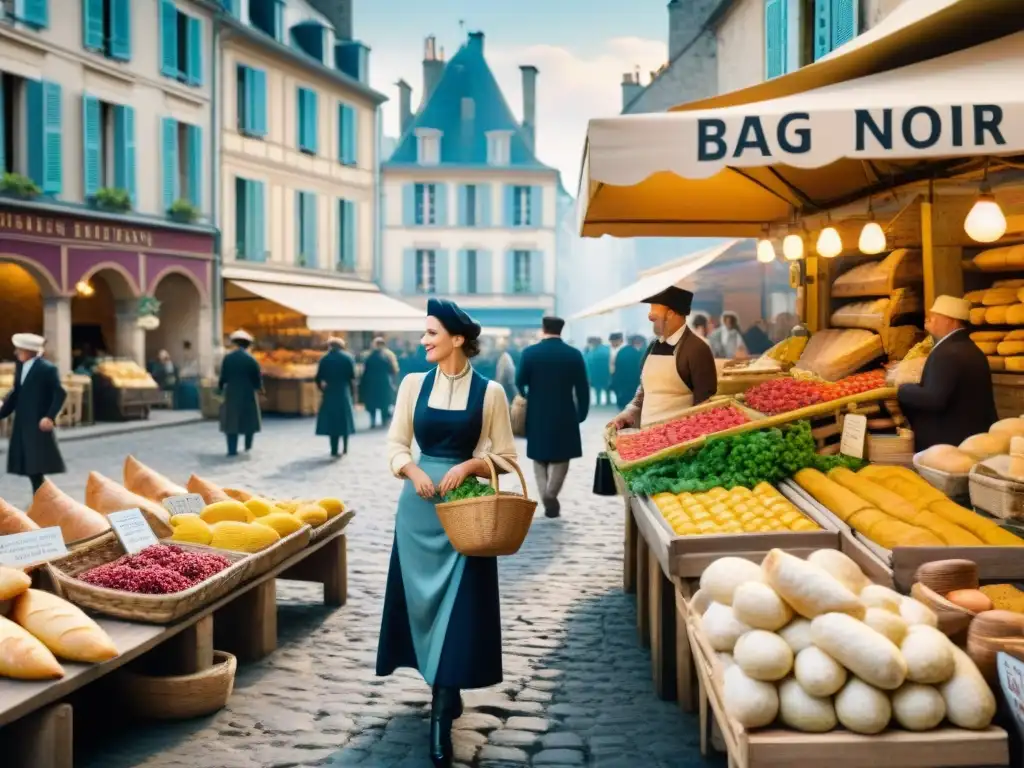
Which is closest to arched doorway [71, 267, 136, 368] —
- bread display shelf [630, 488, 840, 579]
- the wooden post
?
the wooden post

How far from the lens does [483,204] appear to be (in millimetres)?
39719

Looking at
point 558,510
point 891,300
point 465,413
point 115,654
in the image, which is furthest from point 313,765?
point 558,510

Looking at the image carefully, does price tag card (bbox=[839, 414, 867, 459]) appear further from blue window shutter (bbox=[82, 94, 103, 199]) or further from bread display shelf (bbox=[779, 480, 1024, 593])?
blue window shutter (bbox=[82, 94, 103, 199])

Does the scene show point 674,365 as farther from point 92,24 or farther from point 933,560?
point 92,24

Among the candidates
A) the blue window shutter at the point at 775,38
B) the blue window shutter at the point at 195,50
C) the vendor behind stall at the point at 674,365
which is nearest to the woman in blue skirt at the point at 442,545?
the vendor behind stall at the point at 674,365

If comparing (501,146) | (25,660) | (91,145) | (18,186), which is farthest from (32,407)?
(501,146)

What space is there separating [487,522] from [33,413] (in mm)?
6955

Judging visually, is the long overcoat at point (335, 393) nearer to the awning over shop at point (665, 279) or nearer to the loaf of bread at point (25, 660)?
the awning over shop at point (665, 279)

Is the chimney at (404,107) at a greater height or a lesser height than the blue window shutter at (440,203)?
greater

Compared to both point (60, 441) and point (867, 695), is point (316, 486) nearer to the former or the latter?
point (60, 441)

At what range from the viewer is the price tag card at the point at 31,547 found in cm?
445

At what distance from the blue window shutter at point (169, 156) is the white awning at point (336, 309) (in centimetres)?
294

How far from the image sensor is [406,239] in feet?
127

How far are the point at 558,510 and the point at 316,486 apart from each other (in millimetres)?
3280
